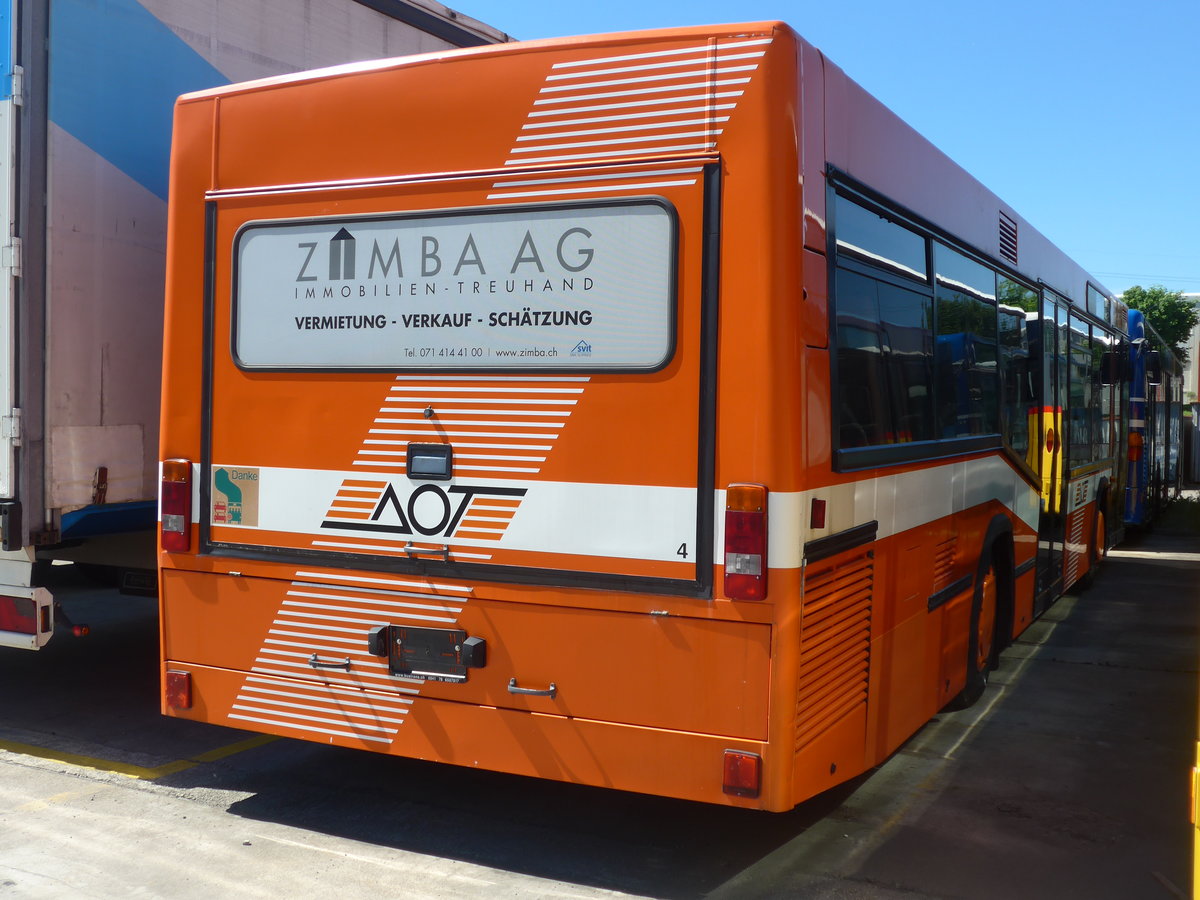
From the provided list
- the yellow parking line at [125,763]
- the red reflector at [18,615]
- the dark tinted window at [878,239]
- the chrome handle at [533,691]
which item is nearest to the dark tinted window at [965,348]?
the dark tinted window at [878,239]

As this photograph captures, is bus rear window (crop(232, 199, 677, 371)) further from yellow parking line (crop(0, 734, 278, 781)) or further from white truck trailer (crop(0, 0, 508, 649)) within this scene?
yellow parking line (crop(0, 734, 278, 781))

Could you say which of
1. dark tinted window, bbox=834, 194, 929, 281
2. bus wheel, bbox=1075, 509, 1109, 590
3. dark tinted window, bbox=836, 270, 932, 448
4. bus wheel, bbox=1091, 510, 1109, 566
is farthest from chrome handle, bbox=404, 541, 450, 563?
bus wheel, bbox=1091, 510, 1109, 566

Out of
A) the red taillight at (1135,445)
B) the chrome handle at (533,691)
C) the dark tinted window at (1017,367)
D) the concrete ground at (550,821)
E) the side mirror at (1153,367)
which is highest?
the side mirror at (1153,367)

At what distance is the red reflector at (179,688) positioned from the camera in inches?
192

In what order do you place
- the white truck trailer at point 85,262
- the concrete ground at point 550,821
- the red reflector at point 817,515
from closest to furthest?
the red reflector at point 817,515, the concrete ground at point 550,821, the white truck trailer at point 85,262

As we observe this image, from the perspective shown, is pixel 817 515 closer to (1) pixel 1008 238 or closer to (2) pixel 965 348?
(2) pixel 965 348

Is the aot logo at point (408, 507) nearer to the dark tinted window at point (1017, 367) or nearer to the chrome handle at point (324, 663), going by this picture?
the chrome handle at point (324, 663)

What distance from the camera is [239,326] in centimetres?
474

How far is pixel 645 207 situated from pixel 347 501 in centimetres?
163

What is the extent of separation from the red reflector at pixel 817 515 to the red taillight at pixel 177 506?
2578 mm

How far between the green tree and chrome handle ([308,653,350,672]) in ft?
162

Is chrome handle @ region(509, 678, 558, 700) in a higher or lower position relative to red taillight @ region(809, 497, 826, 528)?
lower

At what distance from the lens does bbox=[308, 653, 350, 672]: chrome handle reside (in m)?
4.54

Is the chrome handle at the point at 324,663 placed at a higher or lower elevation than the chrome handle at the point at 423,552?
lower
